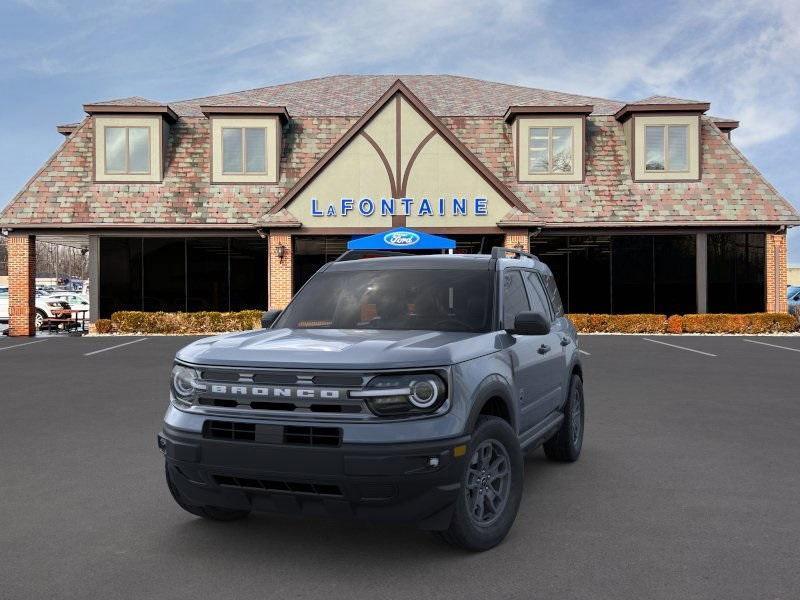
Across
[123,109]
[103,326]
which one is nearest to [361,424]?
[103,326]

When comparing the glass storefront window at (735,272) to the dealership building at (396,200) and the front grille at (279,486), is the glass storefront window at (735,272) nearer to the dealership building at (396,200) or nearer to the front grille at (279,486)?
the dealership building at (396,200)

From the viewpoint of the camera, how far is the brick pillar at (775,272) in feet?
80.3

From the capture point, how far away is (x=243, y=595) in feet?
12.6

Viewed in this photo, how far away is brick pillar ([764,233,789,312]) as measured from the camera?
24469mm

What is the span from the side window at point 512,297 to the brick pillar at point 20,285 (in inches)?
851

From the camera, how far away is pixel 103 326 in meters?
23.4

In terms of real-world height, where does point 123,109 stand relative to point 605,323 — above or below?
above

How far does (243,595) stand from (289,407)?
3.31ft

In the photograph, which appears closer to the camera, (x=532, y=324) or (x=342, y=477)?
(x=342, y=477)

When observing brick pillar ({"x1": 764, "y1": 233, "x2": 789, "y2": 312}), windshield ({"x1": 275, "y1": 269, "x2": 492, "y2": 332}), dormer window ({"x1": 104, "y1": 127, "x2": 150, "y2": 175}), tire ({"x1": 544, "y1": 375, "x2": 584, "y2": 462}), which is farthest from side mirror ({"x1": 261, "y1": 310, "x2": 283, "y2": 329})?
brick pillar ({"x1": 764, "y1": 233, "x2": 789, "y2": 312})

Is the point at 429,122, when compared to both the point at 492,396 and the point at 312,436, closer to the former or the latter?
the point at 492,396

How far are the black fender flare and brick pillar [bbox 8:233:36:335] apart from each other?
22408mm

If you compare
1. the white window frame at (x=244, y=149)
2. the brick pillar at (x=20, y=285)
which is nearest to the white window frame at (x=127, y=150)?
the white window frame at (x=244, y=149)

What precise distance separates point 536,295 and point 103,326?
19987 mm
